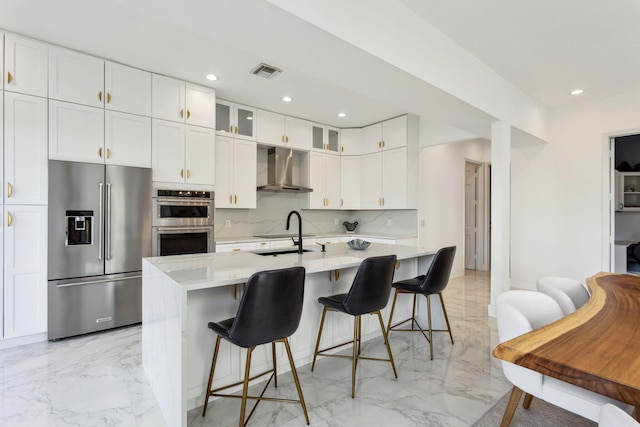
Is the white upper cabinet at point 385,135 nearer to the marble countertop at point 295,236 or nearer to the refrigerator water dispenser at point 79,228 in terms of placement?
the marble countertop at point 295,236

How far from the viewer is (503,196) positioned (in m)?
3.76

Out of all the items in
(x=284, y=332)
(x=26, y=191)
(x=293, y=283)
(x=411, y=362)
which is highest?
(x=26, y=191)

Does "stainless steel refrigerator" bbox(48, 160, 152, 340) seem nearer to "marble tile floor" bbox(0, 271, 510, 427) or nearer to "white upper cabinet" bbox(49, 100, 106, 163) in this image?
"white upper cabinet" bbox(49, 100, 106, 163)

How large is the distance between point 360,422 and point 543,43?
3.40 metres

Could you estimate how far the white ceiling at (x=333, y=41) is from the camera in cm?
187

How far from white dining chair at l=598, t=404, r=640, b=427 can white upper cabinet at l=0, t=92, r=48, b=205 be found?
12.6 ft

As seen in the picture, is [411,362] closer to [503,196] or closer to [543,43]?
[503,196]

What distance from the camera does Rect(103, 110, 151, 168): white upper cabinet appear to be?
124 inches

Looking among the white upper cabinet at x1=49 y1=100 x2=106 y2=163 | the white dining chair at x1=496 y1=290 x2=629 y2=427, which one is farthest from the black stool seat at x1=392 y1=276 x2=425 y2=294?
the white upper cabinet at x1=49 y1=100 x2=106 y2=163

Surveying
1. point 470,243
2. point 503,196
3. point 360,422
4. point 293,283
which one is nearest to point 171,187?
point 293,283

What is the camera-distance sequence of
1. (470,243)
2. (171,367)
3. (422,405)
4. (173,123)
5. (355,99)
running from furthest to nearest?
(470,243), (355,99), (173,123), (422,405), (171,367)

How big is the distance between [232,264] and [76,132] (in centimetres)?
217

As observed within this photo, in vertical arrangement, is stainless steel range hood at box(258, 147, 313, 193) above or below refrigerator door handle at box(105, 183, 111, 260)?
above

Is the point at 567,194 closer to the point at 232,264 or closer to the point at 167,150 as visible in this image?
the point at 232,264
